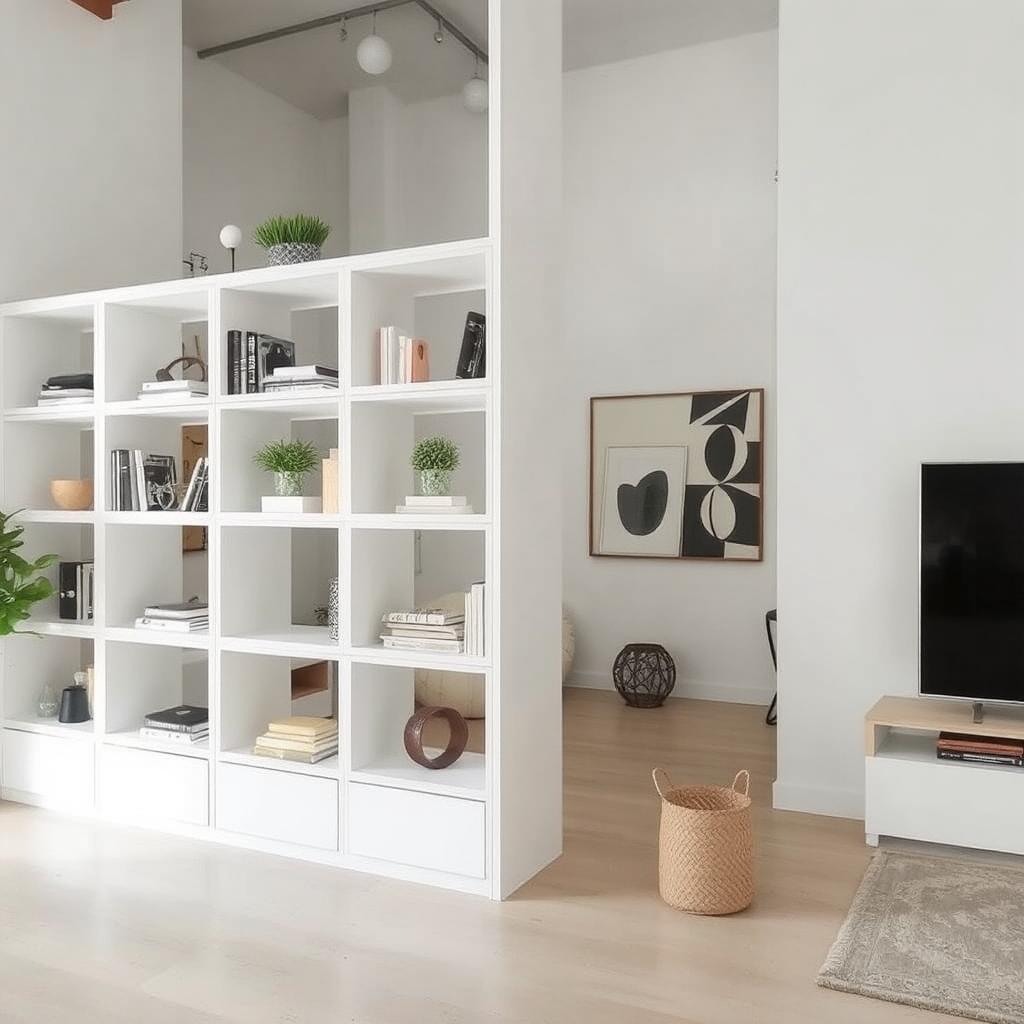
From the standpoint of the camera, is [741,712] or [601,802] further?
[741,712]

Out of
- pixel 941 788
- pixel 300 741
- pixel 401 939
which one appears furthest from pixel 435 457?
pixel 941 788

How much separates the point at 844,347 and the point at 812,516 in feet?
2.03

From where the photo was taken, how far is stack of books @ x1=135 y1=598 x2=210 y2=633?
342 cm

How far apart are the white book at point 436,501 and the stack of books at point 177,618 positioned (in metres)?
0.92

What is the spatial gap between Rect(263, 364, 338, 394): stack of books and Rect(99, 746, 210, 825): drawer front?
1.28m

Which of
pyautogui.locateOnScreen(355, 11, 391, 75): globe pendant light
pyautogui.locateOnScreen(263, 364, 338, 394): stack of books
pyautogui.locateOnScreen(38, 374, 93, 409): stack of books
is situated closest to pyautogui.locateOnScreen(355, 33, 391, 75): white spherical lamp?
pyautogui.locateOnScreen(355, 11, 391, 75): globe pendant light

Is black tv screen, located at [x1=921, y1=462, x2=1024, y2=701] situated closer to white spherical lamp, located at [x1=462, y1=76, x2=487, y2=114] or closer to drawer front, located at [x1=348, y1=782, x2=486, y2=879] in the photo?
drawer front, located at [x1=348, y1=782, x2=486, y2=879]

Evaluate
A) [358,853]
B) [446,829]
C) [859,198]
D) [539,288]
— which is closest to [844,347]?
[859,198]

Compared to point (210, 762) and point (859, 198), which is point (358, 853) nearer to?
point (210, 762)

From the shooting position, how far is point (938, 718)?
10.6 ft

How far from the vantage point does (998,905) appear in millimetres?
2746

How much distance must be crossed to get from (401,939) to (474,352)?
1631 mm

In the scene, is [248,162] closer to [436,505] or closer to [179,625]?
[179,625]

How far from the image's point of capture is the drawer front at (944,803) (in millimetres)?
3096
